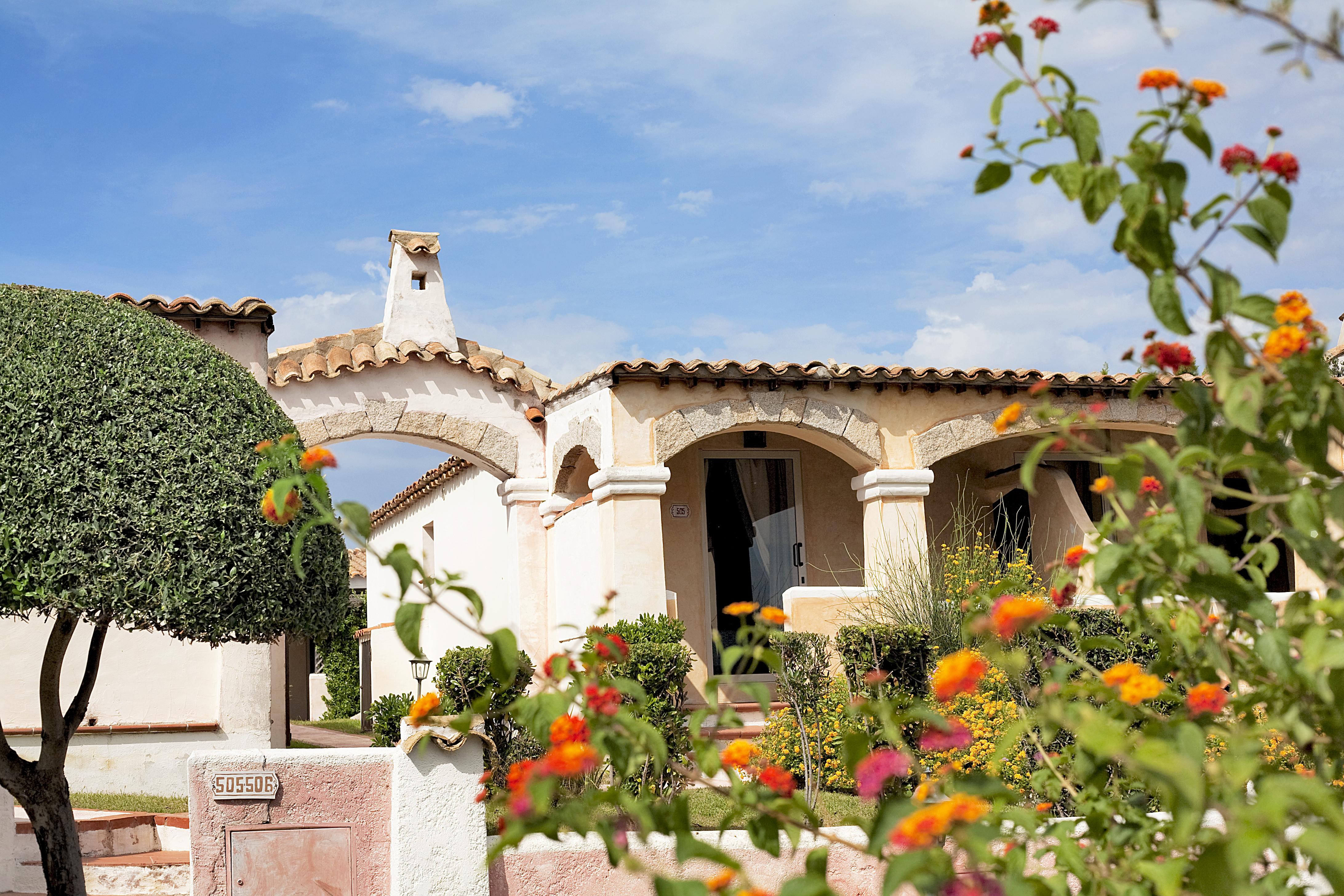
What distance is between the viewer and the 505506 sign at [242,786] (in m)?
5.46

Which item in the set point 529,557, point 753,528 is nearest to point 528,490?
point 529,557

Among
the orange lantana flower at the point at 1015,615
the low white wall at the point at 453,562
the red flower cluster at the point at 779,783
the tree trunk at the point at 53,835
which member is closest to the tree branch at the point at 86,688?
the tree trunk at the point at 53,835

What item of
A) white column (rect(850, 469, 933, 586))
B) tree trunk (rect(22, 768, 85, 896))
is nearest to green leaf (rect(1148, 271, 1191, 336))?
tree trunk (rect(22, 768, 85, 896))

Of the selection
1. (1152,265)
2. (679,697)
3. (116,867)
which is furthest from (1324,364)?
(116,867)

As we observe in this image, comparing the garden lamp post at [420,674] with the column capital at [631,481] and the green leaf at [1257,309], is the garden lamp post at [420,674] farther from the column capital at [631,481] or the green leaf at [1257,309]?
the green leaf at [1257,309]

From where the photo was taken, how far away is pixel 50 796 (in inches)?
222

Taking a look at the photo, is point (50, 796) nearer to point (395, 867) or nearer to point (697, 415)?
point (395, 867)

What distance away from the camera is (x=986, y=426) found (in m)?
11.3

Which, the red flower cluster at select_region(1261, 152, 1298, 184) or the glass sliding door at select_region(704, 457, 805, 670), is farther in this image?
the glass sliding door at select_region(704, 457, 805, 670)

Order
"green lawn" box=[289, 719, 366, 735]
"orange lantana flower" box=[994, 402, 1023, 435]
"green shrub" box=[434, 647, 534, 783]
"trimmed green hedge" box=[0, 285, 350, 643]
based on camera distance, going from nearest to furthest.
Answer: "orange lantana flower" box=[994, 402, 1023, 435] < "trimmed green hedge" box=[0, 285, 350, 643] < "green shrub" box=[434, 647, 534, 783] < "green lawn" box=[289, 719, 366, 735]

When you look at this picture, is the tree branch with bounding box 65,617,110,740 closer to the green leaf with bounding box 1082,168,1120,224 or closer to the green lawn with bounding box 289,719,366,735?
the green leaf with bounding box 1082,168,1120,224

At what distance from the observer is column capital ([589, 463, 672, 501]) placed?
10086 millimetres

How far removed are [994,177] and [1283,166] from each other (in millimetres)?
496

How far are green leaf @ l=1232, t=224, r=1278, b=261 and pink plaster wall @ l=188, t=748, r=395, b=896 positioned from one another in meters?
4.72
